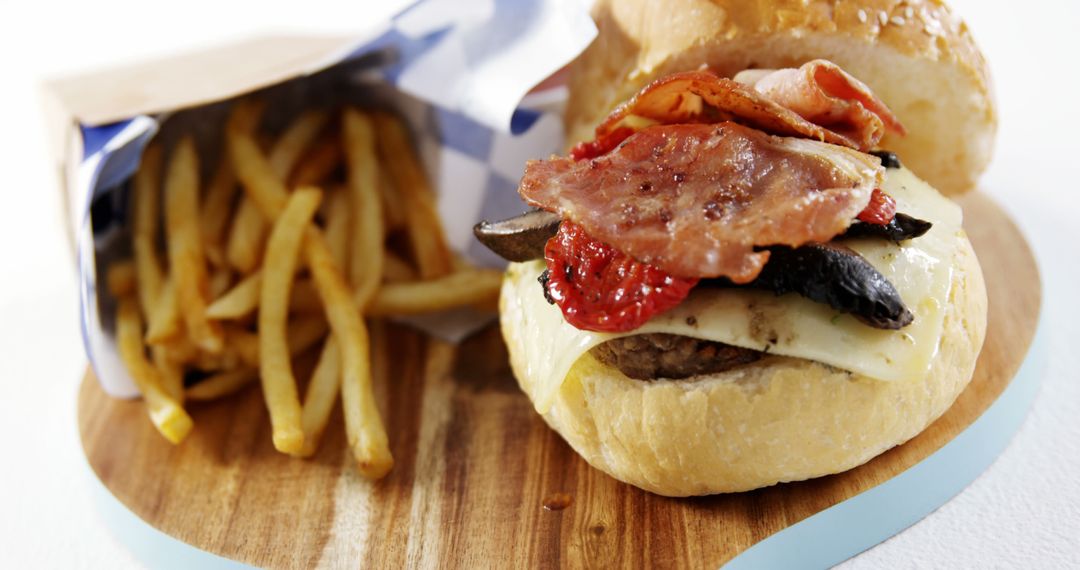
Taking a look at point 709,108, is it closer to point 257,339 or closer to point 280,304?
point 280,304

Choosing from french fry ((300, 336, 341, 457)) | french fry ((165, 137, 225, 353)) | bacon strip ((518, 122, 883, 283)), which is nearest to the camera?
bacon strip ((518, 122, 883, 283))

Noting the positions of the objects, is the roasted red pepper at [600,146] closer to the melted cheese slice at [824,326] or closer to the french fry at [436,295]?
the melted cheese slice at [824,326]

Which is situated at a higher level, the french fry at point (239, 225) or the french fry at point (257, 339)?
the french fry at point (239, 225)

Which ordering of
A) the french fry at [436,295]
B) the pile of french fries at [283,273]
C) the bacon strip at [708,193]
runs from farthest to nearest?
1. the french fry at [436,295]
2. the pile of french fries at [283,273]
3. the bacon strip at [708,193]

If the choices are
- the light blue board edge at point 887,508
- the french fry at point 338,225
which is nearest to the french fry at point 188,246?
the french fry at point 338,225

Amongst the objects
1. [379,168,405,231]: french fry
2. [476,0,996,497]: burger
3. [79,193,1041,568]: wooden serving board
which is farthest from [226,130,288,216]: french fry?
[476,0,996,497]: burger

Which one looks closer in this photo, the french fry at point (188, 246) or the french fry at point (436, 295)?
the french fry at point (188, 246)

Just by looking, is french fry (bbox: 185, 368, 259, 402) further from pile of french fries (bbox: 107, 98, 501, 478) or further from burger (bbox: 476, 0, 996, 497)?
burger (bbox: 476, 0, 996, 497)

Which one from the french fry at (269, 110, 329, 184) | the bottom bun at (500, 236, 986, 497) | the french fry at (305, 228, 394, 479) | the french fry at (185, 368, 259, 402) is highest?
the bottom bun at (500, 236, 986, 497)
